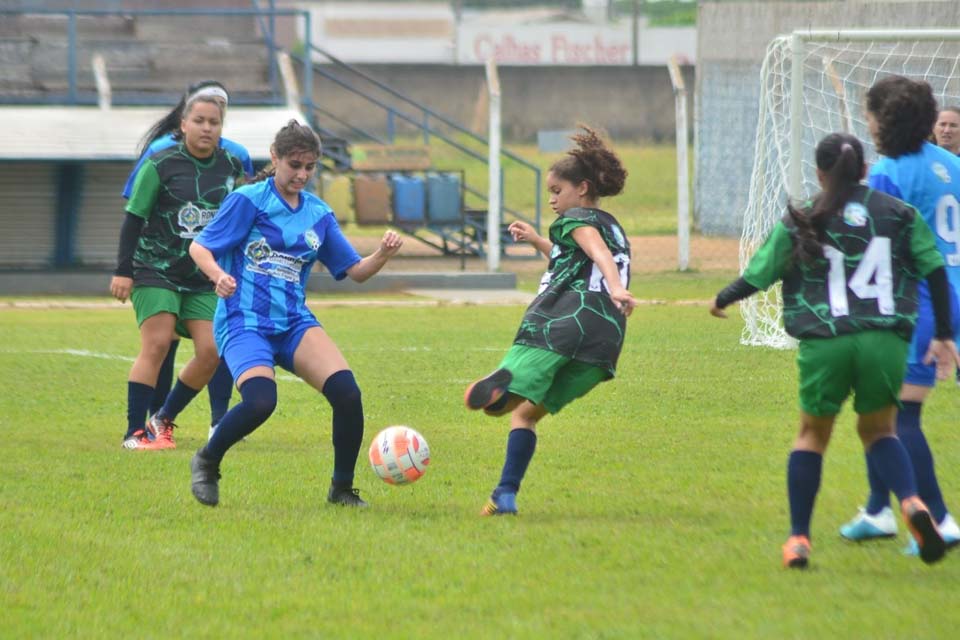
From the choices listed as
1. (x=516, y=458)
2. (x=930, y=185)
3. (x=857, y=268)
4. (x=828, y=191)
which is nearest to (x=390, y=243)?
(x=516, y=458)

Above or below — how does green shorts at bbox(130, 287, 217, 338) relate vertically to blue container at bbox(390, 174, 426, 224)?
below

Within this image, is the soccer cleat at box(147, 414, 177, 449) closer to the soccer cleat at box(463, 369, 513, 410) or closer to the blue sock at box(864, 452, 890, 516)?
the soccer cleat at box(463, 369, 513, 410)

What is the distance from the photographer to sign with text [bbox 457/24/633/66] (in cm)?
6100

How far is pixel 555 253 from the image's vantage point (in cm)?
655

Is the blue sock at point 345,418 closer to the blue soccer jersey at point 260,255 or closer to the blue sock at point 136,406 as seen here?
the blue soccer jersey at point 260,255

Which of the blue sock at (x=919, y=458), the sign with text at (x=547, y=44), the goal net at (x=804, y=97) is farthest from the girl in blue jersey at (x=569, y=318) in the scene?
the sign with text at (x=547, y=44)

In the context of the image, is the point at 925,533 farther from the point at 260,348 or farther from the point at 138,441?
the point at 138,441

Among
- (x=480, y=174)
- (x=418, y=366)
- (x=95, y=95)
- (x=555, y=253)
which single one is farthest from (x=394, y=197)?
(x=555, y=253)

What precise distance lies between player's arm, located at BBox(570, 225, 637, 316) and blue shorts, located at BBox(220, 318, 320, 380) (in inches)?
51.1

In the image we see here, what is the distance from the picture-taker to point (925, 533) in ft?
17.0

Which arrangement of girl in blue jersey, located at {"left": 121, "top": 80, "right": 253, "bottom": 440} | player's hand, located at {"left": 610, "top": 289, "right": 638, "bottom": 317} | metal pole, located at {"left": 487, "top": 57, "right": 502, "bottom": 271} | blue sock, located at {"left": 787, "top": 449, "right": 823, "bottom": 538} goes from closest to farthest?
blue sock, located at {"left": 787, "top": 449, "right": 823, "bottom": 538}, player's hand, located at {"left": 610, "top": 289, "right": 638, "bottom": 317}, girl in blue jersey, located at {"left": 121, "top": 80, "right": 253, "bottom": 440}, metal pole, located at {"left": 487, "top": 57, "right": 502, "bottom": 271}

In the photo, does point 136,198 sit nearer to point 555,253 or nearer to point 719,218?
point 555,253

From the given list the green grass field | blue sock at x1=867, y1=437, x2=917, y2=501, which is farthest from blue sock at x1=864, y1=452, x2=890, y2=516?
blue sock at x1=867, y1=437, x2=917, y2=501

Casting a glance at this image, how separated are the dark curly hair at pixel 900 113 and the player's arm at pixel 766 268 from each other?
0.74m
